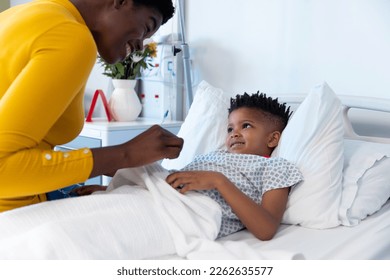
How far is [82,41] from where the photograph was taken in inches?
35.6

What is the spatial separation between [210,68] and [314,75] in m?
0.67

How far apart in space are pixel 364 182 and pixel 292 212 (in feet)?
0.94

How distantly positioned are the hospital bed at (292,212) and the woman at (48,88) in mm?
96

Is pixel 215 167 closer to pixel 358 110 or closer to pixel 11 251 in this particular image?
pixel 11 251

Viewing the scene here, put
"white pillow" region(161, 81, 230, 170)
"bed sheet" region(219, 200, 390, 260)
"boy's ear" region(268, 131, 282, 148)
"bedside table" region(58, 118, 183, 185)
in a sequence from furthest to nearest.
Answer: "bedside table" region(58, 118, 183, 185) → "white pillow" region(161, 81, 230, 170) → "boy's ear" region(268, 131, 282, 148) → "bed sheet" region(219, 200, 390, 260)

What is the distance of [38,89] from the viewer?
86 centimetres

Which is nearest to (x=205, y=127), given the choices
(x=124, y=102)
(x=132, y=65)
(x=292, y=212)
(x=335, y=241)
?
(x=292, y=212)

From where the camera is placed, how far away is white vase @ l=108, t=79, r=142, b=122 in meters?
2.63

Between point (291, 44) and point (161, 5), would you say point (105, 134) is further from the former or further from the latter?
point (161, 5)

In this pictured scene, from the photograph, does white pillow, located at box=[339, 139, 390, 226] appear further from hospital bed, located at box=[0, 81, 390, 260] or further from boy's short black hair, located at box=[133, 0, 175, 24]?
boy's short black hair, located at box=[133, 0, 175, 24]

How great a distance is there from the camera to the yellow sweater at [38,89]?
0.85 m

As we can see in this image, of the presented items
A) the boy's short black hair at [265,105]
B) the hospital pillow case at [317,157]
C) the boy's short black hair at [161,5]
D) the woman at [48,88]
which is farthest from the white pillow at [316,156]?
the boy's short black hair at [161,5]

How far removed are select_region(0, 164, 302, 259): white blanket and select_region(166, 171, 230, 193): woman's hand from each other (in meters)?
0.04

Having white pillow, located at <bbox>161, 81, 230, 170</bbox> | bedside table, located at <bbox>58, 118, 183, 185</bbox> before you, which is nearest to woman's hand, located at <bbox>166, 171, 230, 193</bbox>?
white pillow, located at <bbox>161, 81, 230, 170</bbox>
